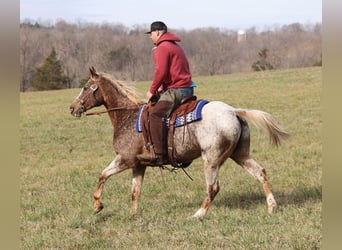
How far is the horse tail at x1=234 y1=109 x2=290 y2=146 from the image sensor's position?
699cm

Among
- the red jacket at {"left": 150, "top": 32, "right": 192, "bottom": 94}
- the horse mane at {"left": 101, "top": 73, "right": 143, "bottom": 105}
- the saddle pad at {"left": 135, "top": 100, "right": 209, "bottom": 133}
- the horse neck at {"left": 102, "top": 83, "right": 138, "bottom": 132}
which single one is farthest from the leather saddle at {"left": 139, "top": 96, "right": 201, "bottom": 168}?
the horse mane at {"left": 101, "top": 73, "right": 143, "bottom": 105}

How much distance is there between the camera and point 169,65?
6984 mm

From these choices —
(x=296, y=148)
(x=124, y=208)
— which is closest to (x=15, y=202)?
(x=124, y=208)

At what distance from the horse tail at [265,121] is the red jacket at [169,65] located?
961mm

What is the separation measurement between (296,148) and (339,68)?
1138 cm

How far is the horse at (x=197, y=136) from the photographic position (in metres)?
6.75

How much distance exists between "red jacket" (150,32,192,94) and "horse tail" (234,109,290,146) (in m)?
0.96

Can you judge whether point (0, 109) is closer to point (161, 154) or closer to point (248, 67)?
point (161, 154)

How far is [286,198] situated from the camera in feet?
24.9

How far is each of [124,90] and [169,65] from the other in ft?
3.66

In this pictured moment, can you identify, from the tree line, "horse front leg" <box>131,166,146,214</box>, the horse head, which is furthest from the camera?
the tree line

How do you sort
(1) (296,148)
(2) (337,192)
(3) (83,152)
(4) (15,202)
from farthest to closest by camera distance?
1. (3) (83,152)
2. (1) (296,148)
3. (2) (337,192)
4. (4) (15,202)

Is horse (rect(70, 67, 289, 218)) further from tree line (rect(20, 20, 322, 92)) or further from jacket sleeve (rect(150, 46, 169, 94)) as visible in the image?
tree line (rect(20, 20, 322, 92))

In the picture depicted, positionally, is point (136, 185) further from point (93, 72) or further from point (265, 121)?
point (265, 121)
